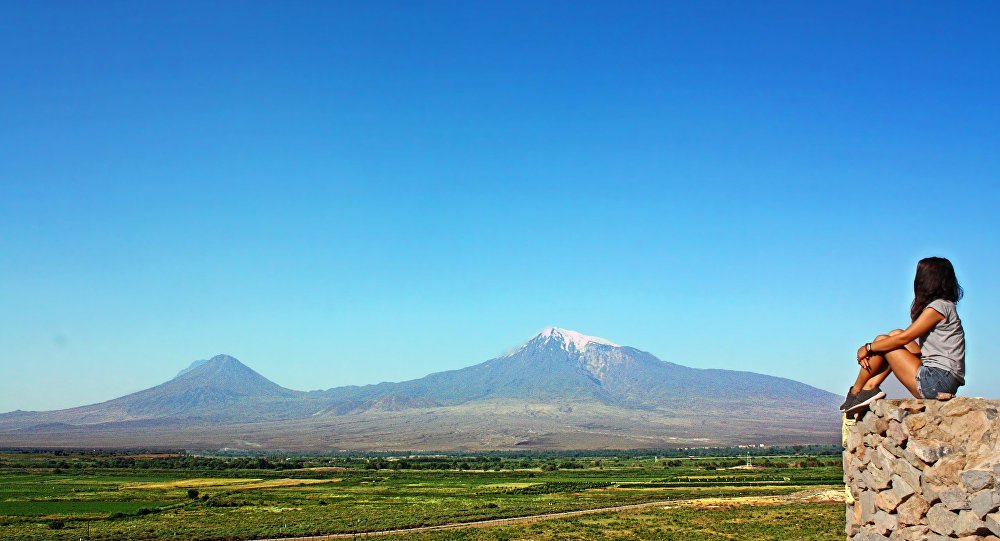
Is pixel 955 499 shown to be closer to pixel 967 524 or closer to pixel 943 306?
pixel 967 524

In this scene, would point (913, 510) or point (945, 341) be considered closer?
point (913, 510)

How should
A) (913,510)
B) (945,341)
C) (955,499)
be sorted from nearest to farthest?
(955,499) → (913,510) → (945,341)

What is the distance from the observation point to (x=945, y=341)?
4.72m

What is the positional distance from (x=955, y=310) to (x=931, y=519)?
1250 mm

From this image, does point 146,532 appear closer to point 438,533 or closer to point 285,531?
point 285,531

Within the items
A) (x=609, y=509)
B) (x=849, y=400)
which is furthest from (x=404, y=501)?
(x=849, y=400)

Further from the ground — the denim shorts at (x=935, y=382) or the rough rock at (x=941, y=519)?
the denim shorts at (x=935, y=382)

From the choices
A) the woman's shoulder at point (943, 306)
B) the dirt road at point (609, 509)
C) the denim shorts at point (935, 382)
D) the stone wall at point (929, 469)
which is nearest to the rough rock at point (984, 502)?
the stone wall at point (929, 469)

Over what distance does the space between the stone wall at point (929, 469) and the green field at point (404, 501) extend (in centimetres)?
3468

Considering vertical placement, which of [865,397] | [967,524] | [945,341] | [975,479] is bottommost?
[967,524]

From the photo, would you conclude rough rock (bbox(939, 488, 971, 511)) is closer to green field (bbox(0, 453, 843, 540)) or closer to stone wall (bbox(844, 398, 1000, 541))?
stone wall (bbox(844, 398, 1000, 541))

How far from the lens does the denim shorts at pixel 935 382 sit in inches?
179

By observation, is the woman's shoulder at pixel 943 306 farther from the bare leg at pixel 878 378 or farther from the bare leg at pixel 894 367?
the bare leg at pixel 878 378

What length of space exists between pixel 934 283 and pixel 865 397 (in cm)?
81
